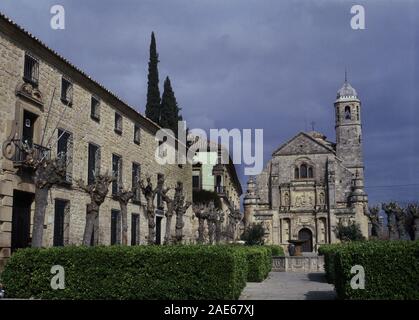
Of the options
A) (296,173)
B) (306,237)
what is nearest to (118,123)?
(306,237)

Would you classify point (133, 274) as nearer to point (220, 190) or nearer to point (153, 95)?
point (153, 95)

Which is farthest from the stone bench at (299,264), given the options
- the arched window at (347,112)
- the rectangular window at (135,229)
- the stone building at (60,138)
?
the arched window at (347,112)

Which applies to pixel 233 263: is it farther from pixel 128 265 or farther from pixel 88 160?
pixel 88 160

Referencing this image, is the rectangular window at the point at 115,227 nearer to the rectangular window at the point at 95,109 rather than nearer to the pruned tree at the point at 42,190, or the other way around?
the rectangular window at the point at 95,109

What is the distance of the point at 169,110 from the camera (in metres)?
40.5

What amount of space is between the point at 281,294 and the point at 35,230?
7.59 meters

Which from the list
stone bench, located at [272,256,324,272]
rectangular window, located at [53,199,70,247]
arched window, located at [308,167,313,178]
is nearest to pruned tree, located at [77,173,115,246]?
rectangular window, located at [53,199,70,247]

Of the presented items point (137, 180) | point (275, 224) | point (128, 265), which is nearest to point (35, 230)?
point (128, 265)

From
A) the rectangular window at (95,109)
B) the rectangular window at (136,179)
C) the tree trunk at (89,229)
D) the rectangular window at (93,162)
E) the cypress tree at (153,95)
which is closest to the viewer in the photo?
the tree trunk at (89,229)

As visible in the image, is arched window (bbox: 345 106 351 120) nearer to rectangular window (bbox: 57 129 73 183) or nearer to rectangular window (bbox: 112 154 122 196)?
rectangular window (bbox: 112 154 122 196)

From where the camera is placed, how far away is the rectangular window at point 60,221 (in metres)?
19.7

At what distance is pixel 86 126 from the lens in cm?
2248

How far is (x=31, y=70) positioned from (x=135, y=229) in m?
12.2

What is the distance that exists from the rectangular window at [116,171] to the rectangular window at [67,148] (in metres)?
4.26
